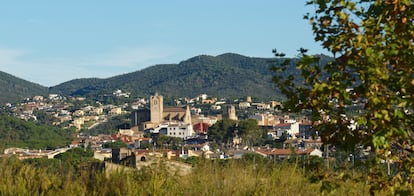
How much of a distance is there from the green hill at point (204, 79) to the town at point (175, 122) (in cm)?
1384

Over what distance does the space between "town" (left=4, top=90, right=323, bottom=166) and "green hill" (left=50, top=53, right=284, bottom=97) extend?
545 inches

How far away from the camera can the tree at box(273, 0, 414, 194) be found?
3508mm

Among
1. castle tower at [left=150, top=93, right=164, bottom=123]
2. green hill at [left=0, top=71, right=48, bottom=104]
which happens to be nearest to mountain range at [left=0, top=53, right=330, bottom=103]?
green hill at [left=0, top=71, right=48, bottom=104]

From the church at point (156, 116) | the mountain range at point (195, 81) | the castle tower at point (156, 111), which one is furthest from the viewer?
the mountain range at point (195, 81)

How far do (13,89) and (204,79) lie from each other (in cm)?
4371

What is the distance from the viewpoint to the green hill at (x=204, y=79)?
16375cm

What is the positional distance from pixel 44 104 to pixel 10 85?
109 ft

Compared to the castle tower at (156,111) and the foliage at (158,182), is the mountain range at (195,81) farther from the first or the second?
the foliage at (158,182)


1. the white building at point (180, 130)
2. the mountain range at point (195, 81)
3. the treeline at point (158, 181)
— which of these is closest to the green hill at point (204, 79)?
the mountain range at point (195, 81)

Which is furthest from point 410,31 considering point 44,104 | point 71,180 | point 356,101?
point 44,104

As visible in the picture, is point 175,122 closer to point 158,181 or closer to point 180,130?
point 180,130

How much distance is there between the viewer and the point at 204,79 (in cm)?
17475

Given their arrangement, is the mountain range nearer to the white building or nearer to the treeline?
the white building

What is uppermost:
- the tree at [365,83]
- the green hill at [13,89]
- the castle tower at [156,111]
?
the green hill at [13,89]
